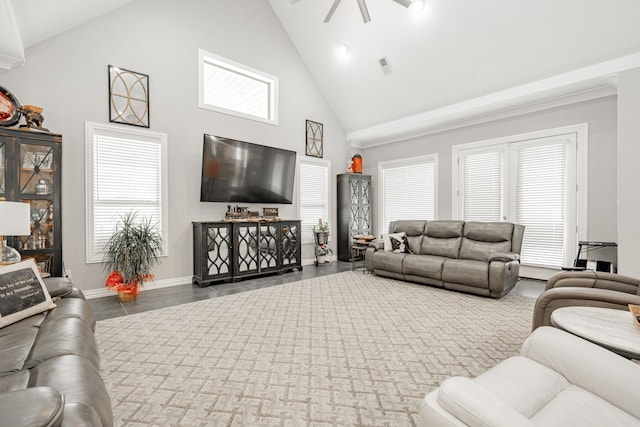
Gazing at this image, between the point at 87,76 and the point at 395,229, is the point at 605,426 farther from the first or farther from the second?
the point at 87,76

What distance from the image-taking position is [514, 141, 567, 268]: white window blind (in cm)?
470

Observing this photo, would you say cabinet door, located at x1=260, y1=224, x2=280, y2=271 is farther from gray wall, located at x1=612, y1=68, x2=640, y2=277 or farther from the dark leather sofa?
gray wall, located at x1=612, y1=68, x2=640, y2=277

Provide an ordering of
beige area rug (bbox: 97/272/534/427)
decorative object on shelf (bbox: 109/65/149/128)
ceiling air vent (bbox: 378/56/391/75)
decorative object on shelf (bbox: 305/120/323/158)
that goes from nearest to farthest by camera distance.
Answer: beige area rug (bbox: 97/272/534/427), decorative object on shelf (bbox: 109/65/149/128), ceiling air vent (bbox: 378/56/391/75), decorative object on shelf (bbox: 305/120/323/158)

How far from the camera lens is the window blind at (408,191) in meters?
6.29

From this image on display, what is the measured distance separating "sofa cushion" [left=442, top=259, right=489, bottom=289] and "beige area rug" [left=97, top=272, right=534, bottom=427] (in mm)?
216

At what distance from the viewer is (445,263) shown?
13.6ft

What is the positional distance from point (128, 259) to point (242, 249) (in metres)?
1.58

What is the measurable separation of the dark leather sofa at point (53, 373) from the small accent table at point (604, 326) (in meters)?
2.16

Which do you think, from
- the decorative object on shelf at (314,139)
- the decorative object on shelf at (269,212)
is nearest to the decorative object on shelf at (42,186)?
the decorative object on shelf at (269,212)

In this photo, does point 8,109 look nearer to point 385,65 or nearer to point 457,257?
point 385,65

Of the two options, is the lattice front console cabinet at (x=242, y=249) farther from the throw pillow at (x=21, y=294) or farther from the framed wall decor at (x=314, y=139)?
the throw pillow at (x=21, y=294)

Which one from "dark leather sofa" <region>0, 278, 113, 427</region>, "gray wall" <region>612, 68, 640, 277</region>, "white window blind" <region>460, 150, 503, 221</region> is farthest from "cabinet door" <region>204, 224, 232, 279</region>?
"gray wall" <region>612, 68, 640, 277</region>

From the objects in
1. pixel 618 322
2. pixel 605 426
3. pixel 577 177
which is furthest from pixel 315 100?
pixel 605 426

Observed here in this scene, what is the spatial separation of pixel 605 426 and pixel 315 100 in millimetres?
6460
